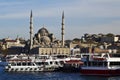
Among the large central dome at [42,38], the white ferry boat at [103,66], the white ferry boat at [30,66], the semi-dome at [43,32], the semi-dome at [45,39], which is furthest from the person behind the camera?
the semi-dome at [43,32]

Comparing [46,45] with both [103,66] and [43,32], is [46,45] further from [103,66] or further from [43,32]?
[103,66]

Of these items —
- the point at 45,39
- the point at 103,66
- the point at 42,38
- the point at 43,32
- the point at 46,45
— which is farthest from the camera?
the point at 43,32

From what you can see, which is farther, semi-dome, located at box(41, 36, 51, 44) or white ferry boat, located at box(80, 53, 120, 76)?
semi-dome, located at box(41, 36, 51, 44)

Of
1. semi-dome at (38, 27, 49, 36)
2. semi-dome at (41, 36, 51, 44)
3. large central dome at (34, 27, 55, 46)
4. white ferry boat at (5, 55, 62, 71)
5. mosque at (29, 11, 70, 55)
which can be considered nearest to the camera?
white ferry boat at (5, 55, 62, 71)

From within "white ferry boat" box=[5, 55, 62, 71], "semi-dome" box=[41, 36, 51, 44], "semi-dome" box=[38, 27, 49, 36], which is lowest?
"white ferry boat" box=[5, 55, 62, 71]

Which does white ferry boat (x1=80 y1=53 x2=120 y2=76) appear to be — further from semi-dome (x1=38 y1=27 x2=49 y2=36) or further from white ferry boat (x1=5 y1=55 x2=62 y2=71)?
semi-dome (x1=38 y1=27 x2=49 y2=36)

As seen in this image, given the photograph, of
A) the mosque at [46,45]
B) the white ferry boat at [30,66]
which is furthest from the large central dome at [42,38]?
the white ferry boat at [30,66]

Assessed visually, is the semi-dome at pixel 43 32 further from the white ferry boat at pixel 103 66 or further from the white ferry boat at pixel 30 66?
the white ferry boat at pixel 103 66

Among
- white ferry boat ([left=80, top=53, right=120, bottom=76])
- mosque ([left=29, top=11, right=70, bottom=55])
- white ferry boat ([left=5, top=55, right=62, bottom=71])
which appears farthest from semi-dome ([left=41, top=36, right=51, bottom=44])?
white ferry boat ([left=80, top=53, right=120, bottom=76])

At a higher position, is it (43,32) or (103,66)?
(43,32)

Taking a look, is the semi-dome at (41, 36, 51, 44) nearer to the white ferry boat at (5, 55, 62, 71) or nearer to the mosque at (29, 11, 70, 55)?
the mosque at (29, 11, 70, 55)

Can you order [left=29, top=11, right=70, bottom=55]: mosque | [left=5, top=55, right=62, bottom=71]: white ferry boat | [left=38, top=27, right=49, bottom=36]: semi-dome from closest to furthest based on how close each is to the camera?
[left=5, top=55, right=62, bottom=71]: white ferry boat, [left=29, top=11, right=70, bottom=55]: mosque, [left=38, top=27, right=49, bottom=36]: semi-dome

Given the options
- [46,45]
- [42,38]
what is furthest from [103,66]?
[42,38]

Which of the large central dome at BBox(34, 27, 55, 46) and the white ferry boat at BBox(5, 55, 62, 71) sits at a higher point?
the large central dome at BBox(34, 27, 55, 46)
